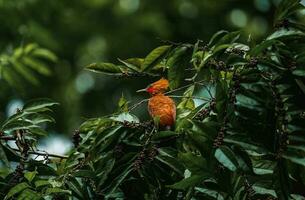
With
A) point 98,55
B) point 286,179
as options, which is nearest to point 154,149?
point 286,179

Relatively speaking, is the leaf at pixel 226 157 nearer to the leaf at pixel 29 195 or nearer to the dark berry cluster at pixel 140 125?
the dark berry cluster at pixel 140 125

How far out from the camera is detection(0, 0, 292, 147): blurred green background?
6.53 meters

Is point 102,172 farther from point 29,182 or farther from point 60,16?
point 60,16

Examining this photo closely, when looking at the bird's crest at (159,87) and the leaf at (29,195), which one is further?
the bird's crest at (159,87)

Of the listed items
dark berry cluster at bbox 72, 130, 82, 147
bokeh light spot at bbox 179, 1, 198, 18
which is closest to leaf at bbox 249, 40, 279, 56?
dark berry cluster at bbox 72, 130, 82, 147

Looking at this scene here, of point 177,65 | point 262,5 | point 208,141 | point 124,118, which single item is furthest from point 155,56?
point 262,5

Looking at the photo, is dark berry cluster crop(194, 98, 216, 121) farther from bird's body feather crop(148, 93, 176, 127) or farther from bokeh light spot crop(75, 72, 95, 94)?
bokeh light spot crop(75, 72, 95, 94)

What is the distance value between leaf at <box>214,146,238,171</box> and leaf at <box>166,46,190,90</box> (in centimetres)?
26

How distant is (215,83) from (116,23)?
5534 millimetres

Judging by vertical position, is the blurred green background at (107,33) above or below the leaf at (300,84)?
above

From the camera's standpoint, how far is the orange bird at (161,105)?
166 cm

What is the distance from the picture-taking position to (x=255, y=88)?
147 centimetres

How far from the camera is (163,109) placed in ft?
5.49

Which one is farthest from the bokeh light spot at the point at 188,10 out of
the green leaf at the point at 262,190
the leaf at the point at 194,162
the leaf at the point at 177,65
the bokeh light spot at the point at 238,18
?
the leaf at the point at 194,162
